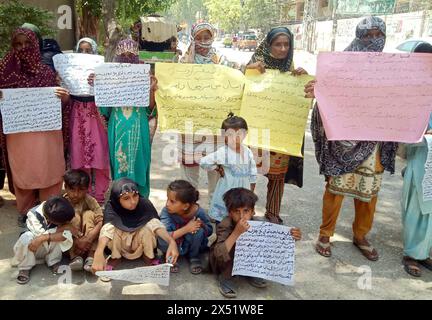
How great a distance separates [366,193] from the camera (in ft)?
10.6

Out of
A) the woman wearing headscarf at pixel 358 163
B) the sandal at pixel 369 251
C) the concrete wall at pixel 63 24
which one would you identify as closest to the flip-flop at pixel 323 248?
the woman wearing headscarf at pixel 358 163

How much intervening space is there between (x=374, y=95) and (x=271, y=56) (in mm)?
893

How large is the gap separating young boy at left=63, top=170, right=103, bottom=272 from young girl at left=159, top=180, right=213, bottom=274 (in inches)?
19.9

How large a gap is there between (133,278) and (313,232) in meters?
1.99

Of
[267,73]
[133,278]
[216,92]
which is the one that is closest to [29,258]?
[133,278]

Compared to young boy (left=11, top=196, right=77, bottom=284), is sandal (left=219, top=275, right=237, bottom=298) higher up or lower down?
lower down

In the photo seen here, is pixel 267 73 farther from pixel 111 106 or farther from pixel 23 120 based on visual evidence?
pixel 23 120

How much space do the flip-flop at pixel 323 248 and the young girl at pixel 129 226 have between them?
135 centimetres

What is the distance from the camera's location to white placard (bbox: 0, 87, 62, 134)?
329cm

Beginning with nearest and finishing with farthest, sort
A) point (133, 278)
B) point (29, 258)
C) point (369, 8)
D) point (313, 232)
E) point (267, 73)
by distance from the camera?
point (133, 278), point (29, 258), point (267, 73), point (313, 232), point (369, 8)

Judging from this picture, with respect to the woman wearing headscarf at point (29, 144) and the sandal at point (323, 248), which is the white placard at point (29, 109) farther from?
the sandal at point (323, 248)

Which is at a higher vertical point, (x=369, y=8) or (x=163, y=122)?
(x=369, y=8)

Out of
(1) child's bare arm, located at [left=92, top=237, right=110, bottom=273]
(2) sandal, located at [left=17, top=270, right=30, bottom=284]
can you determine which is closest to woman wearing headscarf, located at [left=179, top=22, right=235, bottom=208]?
(1) child's bare arm, located at [left=92, top=237, right=110, bottom=273]

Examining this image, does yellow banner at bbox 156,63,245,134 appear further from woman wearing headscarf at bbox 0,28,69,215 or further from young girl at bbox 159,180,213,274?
woman wearing headscarf at bbox 0,28,69,215
